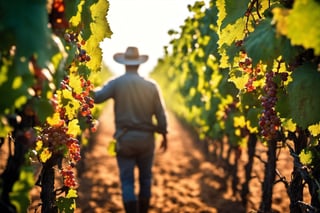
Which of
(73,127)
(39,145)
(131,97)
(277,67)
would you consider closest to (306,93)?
(277,67)

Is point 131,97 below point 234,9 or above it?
A: above

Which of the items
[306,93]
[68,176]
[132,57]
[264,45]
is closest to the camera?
[264,45]

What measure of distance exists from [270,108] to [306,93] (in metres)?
0.84

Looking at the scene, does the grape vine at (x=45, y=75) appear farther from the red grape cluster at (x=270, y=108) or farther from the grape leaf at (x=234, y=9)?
the red grape cluster at (x=270, y=108)

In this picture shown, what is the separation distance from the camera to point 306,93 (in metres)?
2.39

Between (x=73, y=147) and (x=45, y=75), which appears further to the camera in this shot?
(x=73, y=147)

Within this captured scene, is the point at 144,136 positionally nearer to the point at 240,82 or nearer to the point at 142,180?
the point at 142,180

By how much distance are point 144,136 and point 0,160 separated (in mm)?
5998

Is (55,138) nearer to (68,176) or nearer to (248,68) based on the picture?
(68,176)

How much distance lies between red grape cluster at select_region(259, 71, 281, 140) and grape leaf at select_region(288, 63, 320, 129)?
0.54m

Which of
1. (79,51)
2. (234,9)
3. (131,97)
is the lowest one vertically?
(79,51)

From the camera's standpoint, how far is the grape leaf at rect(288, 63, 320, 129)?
2360 mm

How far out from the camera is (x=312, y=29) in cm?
194

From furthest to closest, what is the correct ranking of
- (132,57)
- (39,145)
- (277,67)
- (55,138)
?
(132,57), (39,145), (277,67), (55,138)
